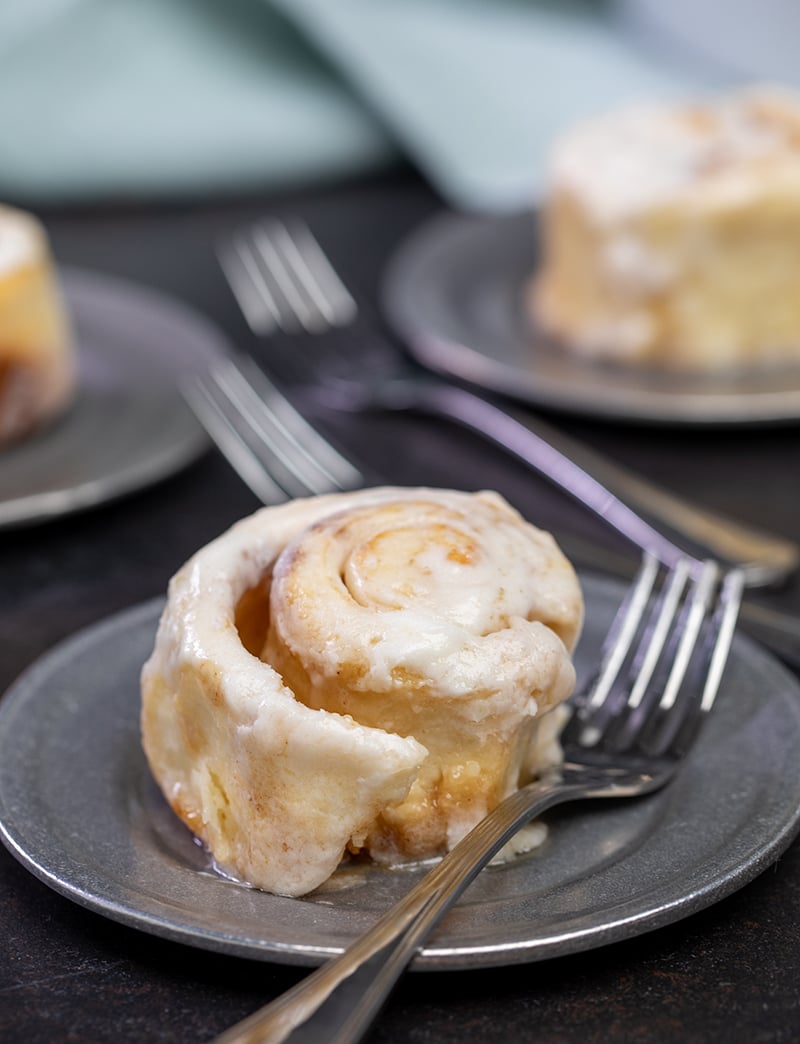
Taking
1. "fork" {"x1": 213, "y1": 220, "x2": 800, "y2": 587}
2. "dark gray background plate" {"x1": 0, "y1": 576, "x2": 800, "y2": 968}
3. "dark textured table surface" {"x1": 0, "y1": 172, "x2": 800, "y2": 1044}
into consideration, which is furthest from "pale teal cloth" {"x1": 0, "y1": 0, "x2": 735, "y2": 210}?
"dark gray background plate" {"x1": 0, "y1": 576, "x2": 800, "y2": 968}

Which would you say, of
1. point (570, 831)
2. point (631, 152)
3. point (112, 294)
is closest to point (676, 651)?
point (570, 831)

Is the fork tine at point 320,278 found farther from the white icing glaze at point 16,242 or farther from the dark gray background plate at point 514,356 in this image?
the white icing glaze at point 16,242

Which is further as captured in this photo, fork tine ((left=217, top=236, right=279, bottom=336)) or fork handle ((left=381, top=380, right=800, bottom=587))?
fork tine ((left=217, top=236, right=279, bottom=336))

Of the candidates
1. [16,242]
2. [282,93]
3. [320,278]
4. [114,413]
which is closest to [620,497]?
[114,413]

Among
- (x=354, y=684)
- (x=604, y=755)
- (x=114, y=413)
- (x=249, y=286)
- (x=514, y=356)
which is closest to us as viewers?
(x=354, y=684)

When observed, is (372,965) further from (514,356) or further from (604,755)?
(514,356)

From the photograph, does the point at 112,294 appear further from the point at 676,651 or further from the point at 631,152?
the point at 676,651

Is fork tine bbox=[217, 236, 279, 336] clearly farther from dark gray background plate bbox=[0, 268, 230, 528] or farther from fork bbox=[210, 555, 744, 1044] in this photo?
fork bbox=[210, 555, 744, 1044]

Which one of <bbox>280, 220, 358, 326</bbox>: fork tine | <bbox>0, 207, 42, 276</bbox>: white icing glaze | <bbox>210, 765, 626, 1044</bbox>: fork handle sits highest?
<bbox>210, 765, 626, 1044</bbox>: fork handle
